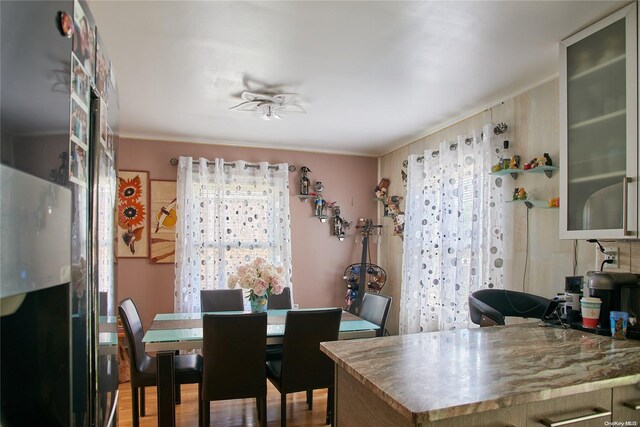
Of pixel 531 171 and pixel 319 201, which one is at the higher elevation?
pixel 531 171

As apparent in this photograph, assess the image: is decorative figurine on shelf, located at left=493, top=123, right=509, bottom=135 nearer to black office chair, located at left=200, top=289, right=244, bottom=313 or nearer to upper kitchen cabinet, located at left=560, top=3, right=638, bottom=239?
upper kitchen cabinet, located at left=560, top=3, right=638, bottom=239

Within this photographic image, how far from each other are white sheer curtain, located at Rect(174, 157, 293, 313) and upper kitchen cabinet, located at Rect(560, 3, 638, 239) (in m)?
3.27

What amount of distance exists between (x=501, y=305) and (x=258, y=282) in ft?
5.85

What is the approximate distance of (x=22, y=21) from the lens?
51 cm

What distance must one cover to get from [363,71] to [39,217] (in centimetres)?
250

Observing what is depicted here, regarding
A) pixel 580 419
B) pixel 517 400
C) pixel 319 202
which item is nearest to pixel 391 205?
pixel 319 202

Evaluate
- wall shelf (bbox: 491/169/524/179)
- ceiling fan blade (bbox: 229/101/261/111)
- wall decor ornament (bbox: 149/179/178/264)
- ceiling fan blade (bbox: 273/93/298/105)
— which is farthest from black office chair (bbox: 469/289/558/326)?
wall decor ornament (bbox: 149/179/178/264)

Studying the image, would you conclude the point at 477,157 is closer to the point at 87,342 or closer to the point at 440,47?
the point at 440,47

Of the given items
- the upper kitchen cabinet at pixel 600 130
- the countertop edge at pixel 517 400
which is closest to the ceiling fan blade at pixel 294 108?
the upper kitchen cabinet at pixel 600 130

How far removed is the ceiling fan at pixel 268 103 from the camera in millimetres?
3188

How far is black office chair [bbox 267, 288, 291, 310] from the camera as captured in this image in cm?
389

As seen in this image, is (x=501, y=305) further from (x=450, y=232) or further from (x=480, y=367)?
(x=480, y=367)

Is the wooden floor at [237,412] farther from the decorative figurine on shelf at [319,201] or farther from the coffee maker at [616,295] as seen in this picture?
the decorative figurine on shelf at [319,201]

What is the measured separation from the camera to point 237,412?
10.7ft
